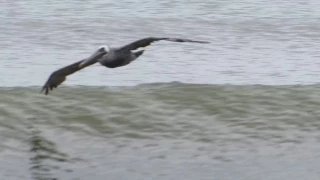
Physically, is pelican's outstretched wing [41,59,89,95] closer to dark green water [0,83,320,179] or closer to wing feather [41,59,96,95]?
wing feather [41,59,96,95]

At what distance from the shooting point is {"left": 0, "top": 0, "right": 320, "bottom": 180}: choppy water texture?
10.8m

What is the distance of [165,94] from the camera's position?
1423 centimetres

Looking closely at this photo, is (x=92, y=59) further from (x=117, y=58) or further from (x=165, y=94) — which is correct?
(x=165, y=94)

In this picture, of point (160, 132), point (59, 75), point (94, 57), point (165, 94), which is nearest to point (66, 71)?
Answer: point (59, 75)

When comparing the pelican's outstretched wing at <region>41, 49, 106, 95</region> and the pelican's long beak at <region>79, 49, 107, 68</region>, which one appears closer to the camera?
the pelican's long beak at <region>79, 49, 107, 68</region>

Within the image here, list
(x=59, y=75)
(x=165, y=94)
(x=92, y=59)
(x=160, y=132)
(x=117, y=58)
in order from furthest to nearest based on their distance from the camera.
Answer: (x=165, y=94), (x=160, y=132), (x=59, y=75), (x=117, y=58), (x=92, y=59)

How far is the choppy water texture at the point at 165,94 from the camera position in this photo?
10.8 metres

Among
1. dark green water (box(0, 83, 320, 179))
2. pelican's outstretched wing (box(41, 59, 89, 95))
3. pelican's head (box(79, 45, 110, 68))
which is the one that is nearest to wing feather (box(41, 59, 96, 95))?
pelican's outstretched wing (box(41, 59, 89, 95))

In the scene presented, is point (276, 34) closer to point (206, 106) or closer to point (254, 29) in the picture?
point (254, 29)

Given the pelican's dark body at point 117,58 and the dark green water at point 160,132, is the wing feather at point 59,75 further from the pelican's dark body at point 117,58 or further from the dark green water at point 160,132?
the dark green water at point 160,132

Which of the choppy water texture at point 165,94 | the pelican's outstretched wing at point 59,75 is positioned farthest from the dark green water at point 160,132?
the pelican's outstretched wing at point 59,75

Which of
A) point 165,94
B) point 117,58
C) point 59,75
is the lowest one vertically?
point 165,94

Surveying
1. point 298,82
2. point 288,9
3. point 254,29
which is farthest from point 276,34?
point 298,82

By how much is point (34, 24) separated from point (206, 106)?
558 centimetres
